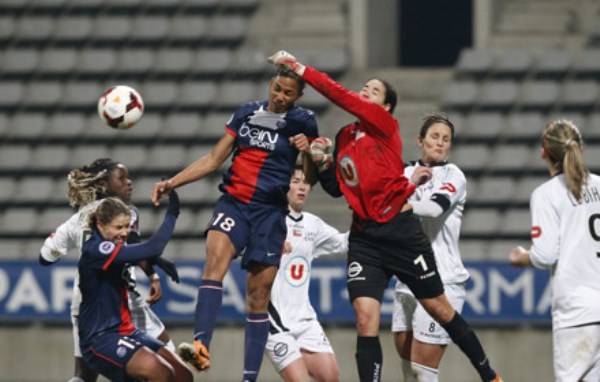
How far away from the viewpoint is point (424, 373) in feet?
28.0

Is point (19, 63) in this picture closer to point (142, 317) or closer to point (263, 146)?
point (142, 317)

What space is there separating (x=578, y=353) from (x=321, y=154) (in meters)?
1.98

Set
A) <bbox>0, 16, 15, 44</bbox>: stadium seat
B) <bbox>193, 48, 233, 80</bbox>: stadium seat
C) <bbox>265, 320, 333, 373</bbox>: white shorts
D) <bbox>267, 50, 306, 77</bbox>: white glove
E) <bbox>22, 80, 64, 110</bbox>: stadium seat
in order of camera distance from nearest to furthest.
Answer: <bbox>267, 50, 306, 77</bbox>: white glove → <bbox>265, 320, 333, 373</bbox>: white shorts → <bbox>193, 48, 233, 80</bbox>: stadium seat → <bbox>22, 80, 64, 110</bbox>: stadium seat → <bbox>0, 16, 15, 44</bbox>: stadium seat

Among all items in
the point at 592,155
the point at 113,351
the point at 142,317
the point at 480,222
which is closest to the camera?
the point at 113,351

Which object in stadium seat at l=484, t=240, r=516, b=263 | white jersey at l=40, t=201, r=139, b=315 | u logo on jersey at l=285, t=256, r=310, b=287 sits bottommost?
stadium seat at l=484, t=240, r=516, b=263

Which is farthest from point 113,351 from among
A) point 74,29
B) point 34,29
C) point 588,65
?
A: point 34,29

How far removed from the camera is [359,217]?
8.00 m

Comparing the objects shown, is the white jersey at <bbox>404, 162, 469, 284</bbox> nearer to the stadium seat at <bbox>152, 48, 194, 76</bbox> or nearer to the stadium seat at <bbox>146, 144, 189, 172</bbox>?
the stadium seat at <bbox>146, 144, 189, 172</bbox>

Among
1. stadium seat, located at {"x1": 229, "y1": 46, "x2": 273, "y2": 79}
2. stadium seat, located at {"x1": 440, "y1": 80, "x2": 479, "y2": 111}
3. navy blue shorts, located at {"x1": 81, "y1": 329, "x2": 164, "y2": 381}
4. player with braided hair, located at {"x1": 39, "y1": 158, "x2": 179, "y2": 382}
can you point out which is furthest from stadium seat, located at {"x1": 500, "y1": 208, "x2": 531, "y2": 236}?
navy blue shorts, located at {"x1": 81, "y1": 329, "x2": 164, "y2": 381}

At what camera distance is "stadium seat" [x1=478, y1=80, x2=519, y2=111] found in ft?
52.4

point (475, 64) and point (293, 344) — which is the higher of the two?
point (475, 64)

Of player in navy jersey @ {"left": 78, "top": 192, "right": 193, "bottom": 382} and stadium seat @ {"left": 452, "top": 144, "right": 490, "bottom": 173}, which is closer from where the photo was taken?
player in navy jersey @ {"left": 78, "top": 192, "right": 193, "bottom": 382}

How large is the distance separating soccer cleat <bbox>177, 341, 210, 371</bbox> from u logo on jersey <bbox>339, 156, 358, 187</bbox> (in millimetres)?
1276

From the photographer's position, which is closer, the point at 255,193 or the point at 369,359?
the point at 369,359
